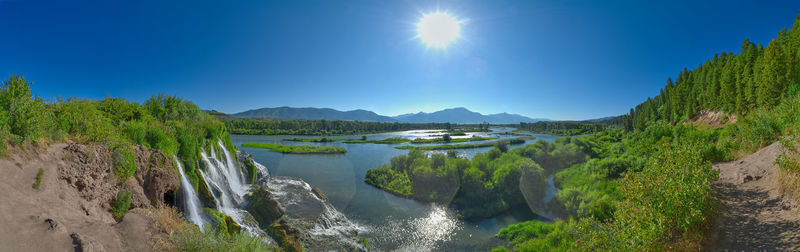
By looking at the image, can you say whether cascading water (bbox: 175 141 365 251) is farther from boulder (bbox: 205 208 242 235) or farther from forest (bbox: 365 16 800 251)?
forest (bbox: 365 16 800 251)

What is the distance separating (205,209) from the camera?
8820 millimetres

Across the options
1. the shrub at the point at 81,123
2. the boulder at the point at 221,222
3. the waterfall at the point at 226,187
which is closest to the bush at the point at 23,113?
the shrub at the point at 81,123

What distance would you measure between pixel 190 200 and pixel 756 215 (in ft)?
45.0

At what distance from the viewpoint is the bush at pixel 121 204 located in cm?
559

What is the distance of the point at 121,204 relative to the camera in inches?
228

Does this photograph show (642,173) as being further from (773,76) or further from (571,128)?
(571,128)

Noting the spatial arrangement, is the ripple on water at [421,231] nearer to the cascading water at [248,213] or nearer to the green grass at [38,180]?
the cascading water at [248,213]

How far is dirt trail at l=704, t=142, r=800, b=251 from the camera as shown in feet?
13.0

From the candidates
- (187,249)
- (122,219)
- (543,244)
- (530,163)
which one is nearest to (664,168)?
(543,244)

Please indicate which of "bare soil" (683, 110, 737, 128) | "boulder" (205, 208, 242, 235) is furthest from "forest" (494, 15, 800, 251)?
"boulder" (205, 208, 242, 235)

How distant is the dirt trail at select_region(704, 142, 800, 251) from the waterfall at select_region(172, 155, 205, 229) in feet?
39.8

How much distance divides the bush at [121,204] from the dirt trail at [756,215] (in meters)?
11.4

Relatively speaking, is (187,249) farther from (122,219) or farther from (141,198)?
(141,198)

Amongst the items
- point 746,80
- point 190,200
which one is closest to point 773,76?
point 746,80
